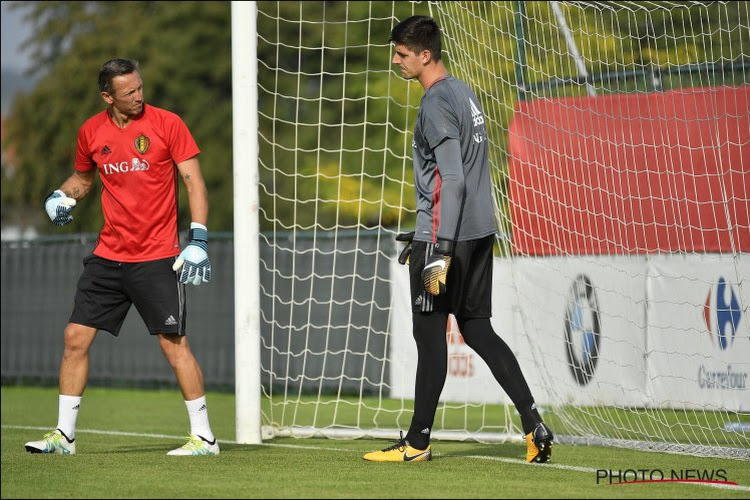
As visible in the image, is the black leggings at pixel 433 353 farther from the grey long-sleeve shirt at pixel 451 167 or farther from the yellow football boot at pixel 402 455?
the grey long-sleeve shirt at pixel 451 167

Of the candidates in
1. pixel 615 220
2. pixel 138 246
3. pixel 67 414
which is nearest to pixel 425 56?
pixel 138 246

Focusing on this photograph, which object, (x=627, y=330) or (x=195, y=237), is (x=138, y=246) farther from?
(x=627, y=330)

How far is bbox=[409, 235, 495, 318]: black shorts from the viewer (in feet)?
20.0

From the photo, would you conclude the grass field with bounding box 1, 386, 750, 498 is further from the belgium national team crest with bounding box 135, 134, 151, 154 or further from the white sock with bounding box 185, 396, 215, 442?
the belgium national team crest with bounding box 135, 134, 151, 154

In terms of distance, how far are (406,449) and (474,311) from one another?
749 mm

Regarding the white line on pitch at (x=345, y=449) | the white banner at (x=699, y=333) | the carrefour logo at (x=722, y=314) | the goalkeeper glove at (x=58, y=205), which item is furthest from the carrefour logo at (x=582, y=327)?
the goalkeeper glove at (x=58, y=205)

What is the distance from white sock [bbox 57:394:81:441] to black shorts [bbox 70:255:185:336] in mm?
402

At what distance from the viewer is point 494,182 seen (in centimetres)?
898

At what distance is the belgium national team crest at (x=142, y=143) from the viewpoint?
6.57 metres

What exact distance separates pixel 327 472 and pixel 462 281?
3.69 ft

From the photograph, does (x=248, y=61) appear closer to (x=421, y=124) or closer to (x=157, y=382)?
(x=421, y=124)

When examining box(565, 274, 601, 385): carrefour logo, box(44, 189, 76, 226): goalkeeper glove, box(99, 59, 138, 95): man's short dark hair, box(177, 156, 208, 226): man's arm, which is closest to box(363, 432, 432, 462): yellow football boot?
box(177, 156, 208, 226): man's arm

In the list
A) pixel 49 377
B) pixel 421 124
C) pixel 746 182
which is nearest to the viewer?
pixel 421 124

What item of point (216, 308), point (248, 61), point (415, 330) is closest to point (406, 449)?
point (415, 330)
